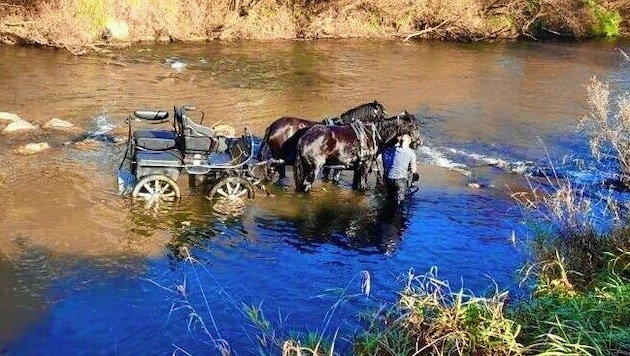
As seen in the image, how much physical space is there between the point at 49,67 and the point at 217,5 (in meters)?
8.69

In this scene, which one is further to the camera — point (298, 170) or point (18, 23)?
point (18, 23)

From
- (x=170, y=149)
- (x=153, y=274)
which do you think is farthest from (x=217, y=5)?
(x=153, y=274)

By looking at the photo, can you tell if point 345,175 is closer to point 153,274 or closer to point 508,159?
point 508,159

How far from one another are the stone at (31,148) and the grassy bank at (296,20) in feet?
32.4

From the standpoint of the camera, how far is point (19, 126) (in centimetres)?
1334

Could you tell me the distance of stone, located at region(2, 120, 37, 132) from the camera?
43.1 feet

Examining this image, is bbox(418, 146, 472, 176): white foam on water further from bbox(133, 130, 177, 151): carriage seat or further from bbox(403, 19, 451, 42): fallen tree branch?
bbox(403, 19, 451, 42): fallen tree branch

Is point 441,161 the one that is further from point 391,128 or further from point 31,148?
point 31,148

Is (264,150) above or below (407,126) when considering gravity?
below

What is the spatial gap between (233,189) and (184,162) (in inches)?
35.9

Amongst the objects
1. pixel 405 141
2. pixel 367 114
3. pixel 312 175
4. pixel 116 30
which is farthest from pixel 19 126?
pixel 116 30

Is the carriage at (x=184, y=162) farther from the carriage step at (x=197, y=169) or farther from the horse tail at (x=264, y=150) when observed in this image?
the horse tail at (x=264, y=150)

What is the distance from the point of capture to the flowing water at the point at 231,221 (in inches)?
278

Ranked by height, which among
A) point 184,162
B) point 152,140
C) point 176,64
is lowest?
point 184,162
